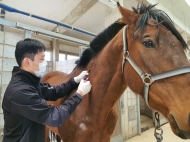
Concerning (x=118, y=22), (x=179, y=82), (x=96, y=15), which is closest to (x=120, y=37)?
(x=118, y=22)

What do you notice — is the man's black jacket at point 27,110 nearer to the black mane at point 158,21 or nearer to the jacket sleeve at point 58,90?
the jacket sleeve at point 58,90

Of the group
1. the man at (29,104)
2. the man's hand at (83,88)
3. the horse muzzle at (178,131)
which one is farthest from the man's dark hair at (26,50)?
the horse muzzle at (178,131)

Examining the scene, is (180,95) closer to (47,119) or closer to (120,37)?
(120,37)

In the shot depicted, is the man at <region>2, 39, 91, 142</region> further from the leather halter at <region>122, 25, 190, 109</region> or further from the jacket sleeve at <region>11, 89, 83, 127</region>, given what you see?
the leather halter at <region>122, 25, 190, 109</region>

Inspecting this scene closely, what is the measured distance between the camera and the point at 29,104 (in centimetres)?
72

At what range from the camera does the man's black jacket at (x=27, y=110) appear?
2.37 ft

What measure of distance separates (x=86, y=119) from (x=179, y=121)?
0.59m

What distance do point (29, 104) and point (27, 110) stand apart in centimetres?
3

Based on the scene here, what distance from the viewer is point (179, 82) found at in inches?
24.0

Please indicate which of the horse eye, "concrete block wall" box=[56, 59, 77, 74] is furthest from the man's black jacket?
"concrete block wall" box=[56, 59, 77, 74]

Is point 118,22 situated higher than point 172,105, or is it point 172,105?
A: point 118,22

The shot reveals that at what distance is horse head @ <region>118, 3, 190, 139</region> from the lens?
0.60 metres

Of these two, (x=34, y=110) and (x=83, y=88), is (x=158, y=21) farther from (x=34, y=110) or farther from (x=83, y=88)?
(x=34, y=110)

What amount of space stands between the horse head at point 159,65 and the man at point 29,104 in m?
0.37
